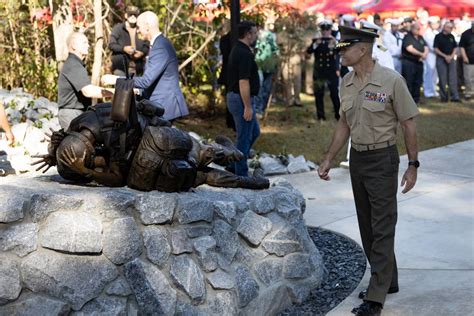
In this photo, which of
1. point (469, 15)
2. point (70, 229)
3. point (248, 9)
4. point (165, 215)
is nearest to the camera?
point (70, 229)

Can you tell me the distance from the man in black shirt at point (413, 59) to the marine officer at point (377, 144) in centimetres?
1278

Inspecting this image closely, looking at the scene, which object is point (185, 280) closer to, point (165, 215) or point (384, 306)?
point (165, 215)

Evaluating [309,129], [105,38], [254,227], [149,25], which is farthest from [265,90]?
[254,227]

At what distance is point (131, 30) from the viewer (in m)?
11.0

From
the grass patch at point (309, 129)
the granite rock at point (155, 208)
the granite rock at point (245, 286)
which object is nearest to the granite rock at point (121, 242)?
the granite rock at point (155, 208)

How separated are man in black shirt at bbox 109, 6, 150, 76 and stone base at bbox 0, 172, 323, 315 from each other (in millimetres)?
5607

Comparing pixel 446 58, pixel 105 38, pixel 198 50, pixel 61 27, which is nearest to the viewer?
pixel 61 27

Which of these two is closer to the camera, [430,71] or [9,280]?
[9,280]

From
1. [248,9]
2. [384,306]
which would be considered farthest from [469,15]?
[384,306]

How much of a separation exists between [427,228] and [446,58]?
11.9 m

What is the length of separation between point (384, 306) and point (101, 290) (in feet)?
6.20

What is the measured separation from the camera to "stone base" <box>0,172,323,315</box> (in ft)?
14.1

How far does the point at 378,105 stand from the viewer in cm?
489

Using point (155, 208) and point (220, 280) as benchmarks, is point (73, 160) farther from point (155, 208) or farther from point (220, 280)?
point (220, 280)
